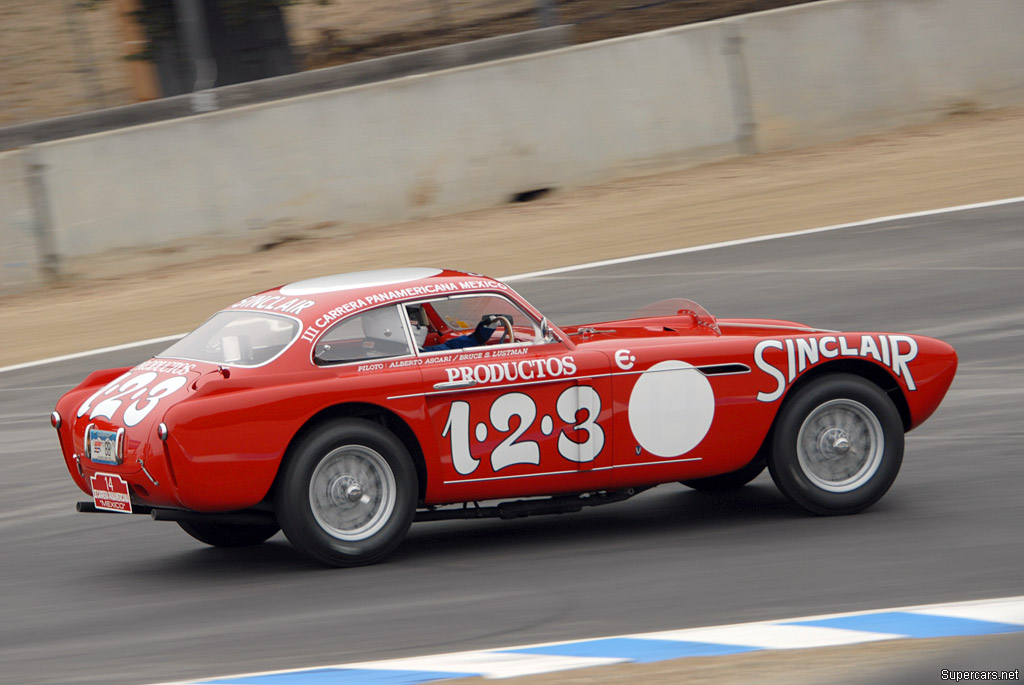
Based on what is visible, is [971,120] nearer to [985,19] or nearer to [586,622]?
[985,19]

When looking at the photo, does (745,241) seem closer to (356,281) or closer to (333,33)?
(356,281)

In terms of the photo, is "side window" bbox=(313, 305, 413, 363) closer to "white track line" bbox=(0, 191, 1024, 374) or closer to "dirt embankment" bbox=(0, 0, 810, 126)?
"white track line" bbox=(0, 191, 1024, 374)

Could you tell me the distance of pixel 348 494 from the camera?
6598 mm

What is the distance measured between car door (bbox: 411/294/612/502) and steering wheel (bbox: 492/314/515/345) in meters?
0.16

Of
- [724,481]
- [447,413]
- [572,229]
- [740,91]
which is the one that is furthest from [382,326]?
[740,91]

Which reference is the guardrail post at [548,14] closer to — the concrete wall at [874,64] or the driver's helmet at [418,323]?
the concrete wall at [874,64]

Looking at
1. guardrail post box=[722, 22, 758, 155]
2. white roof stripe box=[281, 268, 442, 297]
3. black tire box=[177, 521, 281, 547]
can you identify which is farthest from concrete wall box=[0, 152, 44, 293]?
white roof stripe box=[281, 268, 442, 297]

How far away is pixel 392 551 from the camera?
6.92 m

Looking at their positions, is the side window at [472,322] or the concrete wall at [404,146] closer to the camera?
the side window at [472,322]

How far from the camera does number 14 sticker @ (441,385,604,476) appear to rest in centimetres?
677

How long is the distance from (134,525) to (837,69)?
1252cm

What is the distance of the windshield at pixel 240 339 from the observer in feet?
22.3

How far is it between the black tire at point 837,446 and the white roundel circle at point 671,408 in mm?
445

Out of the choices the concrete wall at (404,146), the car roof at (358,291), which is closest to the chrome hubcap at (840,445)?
the car roof at (358,291)
